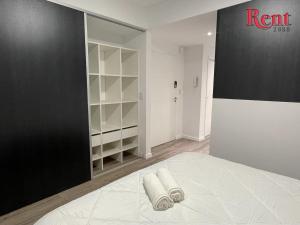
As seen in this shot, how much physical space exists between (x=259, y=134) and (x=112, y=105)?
218cm

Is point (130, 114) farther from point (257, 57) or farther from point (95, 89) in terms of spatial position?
point (257, 57)

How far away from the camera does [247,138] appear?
2.10 meters

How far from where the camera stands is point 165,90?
4.05 meters

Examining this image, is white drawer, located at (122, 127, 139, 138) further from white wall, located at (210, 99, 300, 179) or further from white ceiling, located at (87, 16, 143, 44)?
white ceiling, located at (87, 16, 143, 44)

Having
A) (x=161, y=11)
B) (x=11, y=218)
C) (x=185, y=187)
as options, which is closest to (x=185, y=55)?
(x=161, y=11)

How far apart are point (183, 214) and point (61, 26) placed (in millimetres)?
2218

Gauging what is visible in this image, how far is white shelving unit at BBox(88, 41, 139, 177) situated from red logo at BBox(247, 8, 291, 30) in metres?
1.73

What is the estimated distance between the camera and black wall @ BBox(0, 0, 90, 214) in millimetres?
1793

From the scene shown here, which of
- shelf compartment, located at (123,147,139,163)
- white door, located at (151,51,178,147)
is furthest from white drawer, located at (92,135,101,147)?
white door, located at (151,51,178,147)

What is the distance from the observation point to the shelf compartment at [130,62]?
10.3 feet

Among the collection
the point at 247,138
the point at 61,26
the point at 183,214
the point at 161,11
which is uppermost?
the point at 161,11

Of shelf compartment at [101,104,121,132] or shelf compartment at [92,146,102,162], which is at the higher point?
shelf compartment at [101,104,121,132]

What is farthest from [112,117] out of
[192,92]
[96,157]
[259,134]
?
[259,134]

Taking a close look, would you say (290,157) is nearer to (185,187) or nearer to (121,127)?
(185,187)
